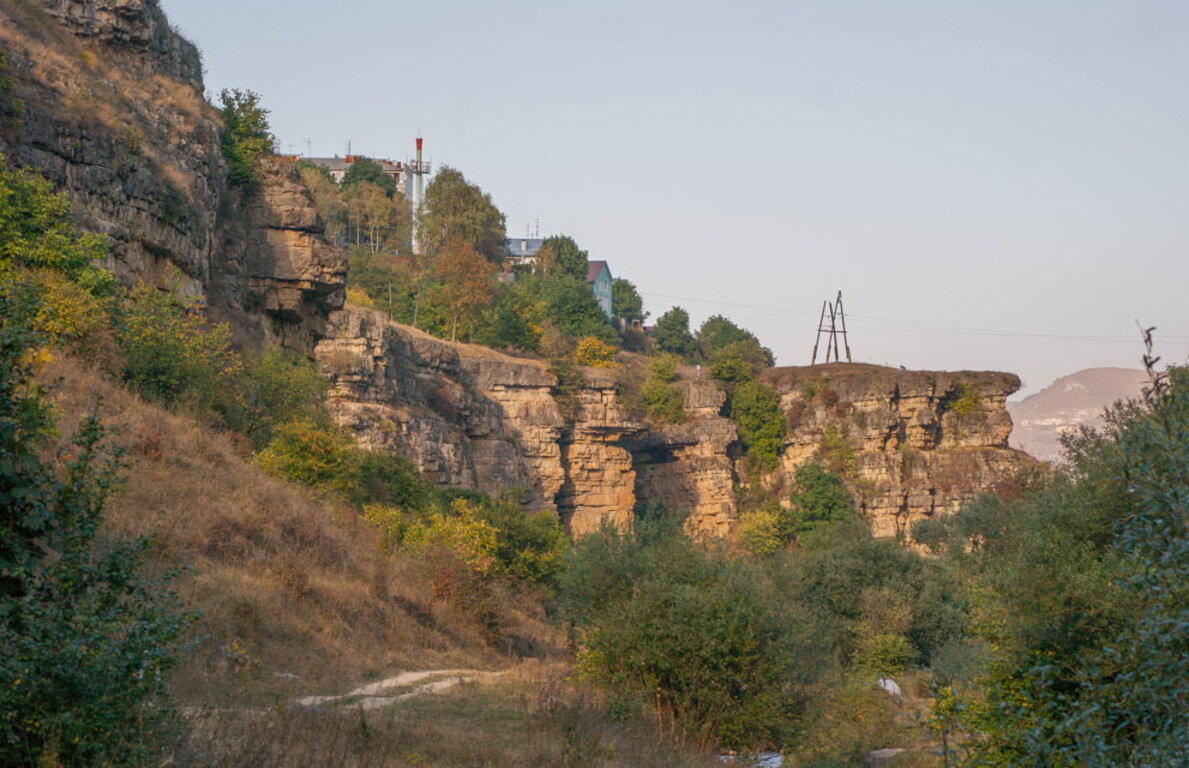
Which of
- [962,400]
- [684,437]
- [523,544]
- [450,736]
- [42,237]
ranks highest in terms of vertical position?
[42,237]

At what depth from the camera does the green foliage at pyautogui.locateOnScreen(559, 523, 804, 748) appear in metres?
15.8

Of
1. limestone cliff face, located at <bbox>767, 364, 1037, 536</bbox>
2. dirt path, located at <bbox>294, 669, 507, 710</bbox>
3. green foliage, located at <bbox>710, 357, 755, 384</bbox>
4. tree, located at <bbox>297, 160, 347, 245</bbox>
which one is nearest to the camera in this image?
dirt path, located at <bbox>294, 669, 507, 710</bbox>

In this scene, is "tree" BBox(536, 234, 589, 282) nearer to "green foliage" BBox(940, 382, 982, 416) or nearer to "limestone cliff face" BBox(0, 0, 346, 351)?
"green foliage" BBox(940, 382, 982, 416)

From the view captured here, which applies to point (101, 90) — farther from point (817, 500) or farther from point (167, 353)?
point (817, 500)

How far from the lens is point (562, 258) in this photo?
8231 cm

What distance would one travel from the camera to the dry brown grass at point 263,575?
1606 cm

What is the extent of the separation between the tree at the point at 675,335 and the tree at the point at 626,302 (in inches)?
197

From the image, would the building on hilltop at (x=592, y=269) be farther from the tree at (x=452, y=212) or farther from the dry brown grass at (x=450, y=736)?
the dry brown grass at (x=450, y=736)

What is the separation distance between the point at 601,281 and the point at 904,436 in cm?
3132

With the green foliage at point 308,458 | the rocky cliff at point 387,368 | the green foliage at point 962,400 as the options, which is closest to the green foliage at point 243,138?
the rocky cliff at point 387,368

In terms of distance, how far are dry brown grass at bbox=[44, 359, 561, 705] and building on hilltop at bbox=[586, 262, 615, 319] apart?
190 feet

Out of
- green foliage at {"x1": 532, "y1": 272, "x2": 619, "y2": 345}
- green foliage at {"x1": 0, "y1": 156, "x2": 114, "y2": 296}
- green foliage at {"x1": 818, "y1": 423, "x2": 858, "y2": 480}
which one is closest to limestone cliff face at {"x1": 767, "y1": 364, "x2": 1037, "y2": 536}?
green foliage at {"x1": 818, "y1": 423, "x2": 858, "y2": 480}

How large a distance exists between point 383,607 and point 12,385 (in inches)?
592

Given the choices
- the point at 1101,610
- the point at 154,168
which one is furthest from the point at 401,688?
the point at 154,168
